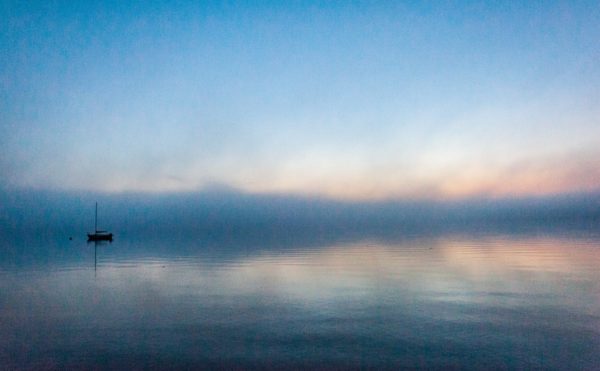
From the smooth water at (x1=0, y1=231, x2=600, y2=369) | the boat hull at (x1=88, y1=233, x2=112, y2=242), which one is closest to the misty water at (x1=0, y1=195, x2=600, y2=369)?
the smooth water at (x1=0, y1=231, x2=600, y2=369)

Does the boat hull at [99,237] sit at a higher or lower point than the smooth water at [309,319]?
higher

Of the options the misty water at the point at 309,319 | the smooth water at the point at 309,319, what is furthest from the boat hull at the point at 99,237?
the misty water at the point at 309,319

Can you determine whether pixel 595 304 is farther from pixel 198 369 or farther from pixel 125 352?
pixel 125 352

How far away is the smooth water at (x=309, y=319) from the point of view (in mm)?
15906

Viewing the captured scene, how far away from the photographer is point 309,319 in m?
21.5

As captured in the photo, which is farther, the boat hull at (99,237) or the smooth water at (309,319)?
the boat hull at (99,237)

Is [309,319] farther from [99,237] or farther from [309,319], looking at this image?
[99,237]

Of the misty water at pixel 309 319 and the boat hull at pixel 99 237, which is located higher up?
the boat hull at pixel 99 237

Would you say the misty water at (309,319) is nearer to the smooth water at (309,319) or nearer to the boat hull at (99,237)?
the smooth water at (309,319)

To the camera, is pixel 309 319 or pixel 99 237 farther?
pixel 99 237

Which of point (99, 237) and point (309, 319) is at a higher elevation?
point (99, 237)

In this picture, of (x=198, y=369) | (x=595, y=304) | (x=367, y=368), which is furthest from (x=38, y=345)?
(x=595, y=304)

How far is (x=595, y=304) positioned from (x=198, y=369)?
21943 millimetres

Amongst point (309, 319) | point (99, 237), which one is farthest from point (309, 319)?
point (99, 237)
